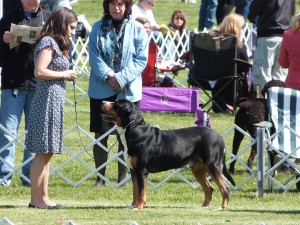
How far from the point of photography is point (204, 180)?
Answer: 9.41 m

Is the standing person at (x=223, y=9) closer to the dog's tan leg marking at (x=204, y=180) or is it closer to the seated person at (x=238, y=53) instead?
the seated person at (x=238, y=53)

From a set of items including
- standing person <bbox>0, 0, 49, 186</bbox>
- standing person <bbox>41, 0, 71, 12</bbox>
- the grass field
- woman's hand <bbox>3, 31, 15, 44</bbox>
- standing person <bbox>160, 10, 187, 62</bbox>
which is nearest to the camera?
the grass field

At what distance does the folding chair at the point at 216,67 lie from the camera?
48.0ft

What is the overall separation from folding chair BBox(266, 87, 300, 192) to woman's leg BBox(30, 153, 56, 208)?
223 cm

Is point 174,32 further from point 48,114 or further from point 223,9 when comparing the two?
point 48,114

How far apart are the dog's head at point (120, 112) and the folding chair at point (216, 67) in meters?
5.68

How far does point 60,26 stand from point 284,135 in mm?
2674

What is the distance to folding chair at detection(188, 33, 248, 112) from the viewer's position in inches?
576

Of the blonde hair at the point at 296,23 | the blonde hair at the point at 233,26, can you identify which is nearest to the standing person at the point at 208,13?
the blonde hair at the point at 233,26

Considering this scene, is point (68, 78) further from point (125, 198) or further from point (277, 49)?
point (277, 49)

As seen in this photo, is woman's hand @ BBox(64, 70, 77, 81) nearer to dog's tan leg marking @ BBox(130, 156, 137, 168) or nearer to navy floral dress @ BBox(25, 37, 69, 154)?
navy floral dress @ BBox(25, 37, 69, 154)

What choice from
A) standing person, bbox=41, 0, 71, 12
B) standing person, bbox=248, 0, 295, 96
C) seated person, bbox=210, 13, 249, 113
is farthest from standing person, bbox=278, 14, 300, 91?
standing person, bbox=41, 0, 71, 12

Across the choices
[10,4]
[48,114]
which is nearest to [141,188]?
[48,114]

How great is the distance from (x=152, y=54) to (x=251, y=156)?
11.8 ft
